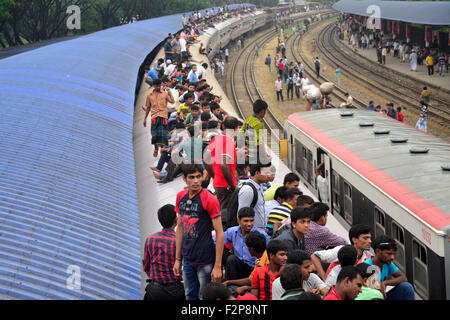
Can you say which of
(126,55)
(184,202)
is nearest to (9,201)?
(184,202)

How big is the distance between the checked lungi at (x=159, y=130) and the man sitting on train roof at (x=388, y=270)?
21.3ft

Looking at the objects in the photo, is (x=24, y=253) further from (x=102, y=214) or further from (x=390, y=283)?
(x=390, y=283)

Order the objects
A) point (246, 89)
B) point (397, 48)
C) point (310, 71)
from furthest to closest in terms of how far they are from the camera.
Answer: point (310, 71), point (397, 48), point (246, 89)

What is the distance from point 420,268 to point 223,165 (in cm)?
327

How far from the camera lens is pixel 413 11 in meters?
37.8

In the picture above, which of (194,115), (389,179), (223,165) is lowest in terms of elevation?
(389,179)

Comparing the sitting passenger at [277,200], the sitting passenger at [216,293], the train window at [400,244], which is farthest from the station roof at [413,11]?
the sitting passenger at [216,293]

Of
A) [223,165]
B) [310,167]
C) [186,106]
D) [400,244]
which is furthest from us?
[310,167]

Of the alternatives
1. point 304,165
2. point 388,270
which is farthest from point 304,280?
point 304,165

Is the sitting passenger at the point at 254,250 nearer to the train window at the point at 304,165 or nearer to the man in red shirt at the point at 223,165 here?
the man in red shirt at the point at 223,165

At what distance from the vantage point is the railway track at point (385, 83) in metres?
26.3

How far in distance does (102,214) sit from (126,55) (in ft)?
48.8

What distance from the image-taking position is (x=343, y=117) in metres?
14.6

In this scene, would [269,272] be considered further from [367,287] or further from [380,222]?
[380,222]
